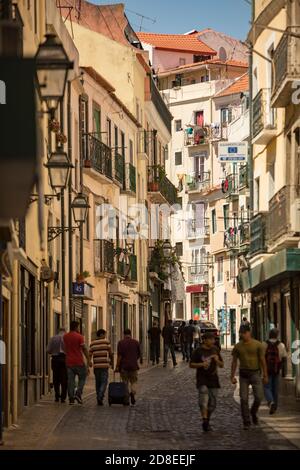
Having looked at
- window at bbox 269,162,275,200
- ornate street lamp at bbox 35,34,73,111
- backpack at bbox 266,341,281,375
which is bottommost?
backpack at bbox 266,341,281,375

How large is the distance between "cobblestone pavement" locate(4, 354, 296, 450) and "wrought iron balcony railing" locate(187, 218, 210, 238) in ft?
185

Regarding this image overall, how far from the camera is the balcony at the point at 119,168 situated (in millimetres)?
46562

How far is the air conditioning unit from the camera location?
2811 centimetres

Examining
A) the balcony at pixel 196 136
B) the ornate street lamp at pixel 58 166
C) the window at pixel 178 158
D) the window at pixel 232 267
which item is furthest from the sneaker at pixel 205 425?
the window at pixel 178 158

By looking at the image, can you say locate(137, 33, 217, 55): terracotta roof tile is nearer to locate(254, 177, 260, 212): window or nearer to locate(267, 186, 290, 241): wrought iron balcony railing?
locate(254, 177, 260, 212): window

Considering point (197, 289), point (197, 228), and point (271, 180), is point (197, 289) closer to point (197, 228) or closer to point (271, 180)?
point (197, 228)

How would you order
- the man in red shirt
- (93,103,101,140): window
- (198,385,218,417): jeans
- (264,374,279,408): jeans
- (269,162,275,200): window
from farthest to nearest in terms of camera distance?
(93,103,101,140): window
(269,162,275,200): window
the man in red shirt
(264,374,279,408): jeans
(198,385,218,417): jeans

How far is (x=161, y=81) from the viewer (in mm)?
97438

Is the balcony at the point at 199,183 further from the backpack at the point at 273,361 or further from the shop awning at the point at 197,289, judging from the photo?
the backpack at the point at 273,361

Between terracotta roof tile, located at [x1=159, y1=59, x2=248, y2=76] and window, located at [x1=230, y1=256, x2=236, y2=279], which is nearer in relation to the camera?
window, located at [x1=230, y1=256, x2=236, y2=279]

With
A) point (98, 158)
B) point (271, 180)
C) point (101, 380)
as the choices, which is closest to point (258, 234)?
point (271, 180)

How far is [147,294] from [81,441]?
1452 inches

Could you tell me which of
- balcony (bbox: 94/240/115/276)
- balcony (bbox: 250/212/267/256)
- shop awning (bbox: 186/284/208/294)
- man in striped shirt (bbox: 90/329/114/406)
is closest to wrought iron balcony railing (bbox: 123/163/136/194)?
balcony (bbox: 94/240/115/276)

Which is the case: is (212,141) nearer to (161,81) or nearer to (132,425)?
(161,81)
